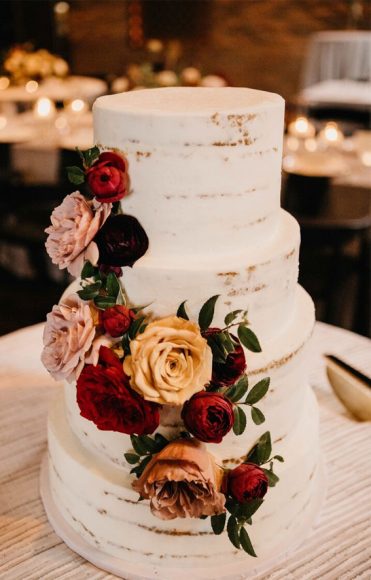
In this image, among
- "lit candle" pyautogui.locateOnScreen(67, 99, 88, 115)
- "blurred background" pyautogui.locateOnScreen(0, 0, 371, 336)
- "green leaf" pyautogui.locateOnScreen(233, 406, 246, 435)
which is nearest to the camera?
"green leaf" pyautogui.locateOnScreen(233, 406, 246, 435)

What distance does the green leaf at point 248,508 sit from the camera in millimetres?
1137

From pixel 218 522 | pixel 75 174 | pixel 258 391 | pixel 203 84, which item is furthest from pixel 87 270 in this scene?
pixel 203 84

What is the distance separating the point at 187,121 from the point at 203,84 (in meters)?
4.08

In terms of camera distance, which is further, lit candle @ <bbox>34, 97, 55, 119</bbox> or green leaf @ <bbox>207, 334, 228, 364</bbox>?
lit candle @ <bbox>34, 97, 55, 119</bbox>

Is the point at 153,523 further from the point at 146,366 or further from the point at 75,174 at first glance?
the point at 75,174

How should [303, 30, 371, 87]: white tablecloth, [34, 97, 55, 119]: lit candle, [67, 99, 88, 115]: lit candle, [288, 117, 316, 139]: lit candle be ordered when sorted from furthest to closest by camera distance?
[303, 30, 371, 87]: white tablecloth < [67, 99, 88, 115]: lit candle < [34, 97, 55, 119]: lit candle < [288, 117, 316, 139]: lit candle

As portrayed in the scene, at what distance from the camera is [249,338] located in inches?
42.9

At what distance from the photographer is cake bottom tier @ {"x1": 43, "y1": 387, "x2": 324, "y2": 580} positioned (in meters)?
1.25

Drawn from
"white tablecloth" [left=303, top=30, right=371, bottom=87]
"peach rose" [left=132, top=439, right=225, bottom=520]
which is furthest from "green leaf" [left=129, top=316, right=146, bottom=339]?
"white tablecloth" [left=303, top=30, right=371, bottom=87]

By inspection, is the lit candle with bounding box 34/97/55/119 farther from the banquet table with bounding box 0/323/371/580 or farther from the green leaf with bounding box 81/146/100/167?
the green leaf with bounding box 81/146/100/167

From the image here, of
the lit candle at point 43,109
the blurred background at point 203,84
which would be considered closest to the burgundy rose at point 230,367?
the blurred background at point 203,84

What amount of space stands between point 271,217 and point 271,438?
1.49ft

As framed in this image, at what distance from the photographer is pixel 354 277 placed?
176 inches

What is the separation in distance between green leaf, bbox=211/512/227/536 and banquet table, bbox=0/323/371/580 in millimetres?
174
